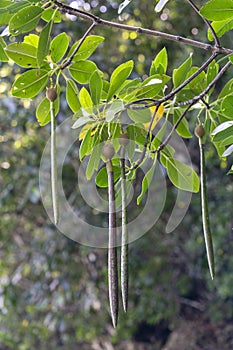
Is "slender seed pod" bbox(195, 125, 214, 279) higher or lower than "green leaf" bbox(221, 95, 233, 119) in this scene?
lower

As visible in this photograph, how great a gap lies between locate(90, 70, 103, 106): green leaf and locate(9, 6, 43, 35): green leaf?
7 centimetres

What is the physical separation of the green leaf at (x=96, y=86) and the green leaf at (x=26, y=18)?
7 centimetres

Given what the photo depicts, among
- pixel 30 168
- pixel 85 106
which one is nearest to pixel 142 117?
pixel 85 106

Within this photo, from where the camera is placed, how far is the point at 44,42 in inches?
16.6

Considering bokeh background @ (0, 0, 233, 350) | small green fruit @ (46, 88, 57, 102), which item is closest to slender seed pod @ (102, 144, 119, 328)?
small green fruit @ (46, 88, 57, 102)

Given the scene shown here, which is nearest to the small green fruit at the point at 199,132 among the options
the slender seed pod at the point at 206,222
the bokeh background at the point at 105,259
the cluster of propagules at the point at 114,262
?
the slender seed pod at the point at 206,222

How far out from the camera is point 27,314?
212 centimetres

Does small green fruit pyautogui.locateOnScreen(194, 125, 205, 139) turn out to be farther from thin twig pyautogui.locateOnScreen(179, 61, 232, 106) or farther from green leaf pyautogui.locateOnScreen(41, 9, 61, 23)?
green leaf pyautogui.locateOnScreen(41, 9, 61, 23)

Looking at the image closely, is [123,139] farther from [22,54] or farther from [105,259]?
[105,259]

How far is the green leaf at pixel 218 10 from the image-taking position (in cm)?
42

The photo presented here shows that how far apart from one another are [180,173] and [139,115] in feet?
0.26

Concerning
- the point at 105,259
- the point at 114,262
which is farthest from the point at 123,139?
the point at 105,259

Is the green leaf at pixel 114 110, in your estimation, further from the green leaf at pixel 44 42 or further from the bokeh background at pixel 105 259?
the bokeh background at pixel 105 259

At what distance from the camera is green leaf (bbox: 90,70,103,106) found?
0.46m
